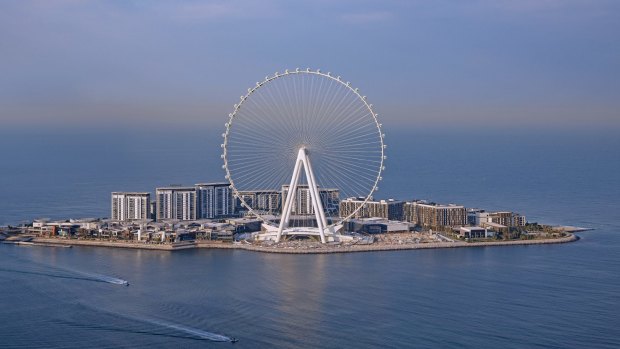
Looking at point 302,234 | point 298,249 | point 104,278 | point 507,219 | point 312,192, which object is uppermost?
point 312,192

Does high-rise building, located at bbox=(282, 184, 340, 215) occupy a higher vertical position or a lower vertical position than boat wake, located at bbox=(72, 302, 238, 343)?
higher

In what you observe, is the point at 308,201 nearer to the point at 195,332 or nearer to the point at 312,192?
the point at 312,192

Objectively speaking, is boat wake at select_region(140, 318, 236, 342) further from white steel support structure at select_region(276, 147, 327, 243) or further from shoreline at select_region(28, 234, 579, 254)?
white steel support structure at select_region(276, 147, 327, 243)

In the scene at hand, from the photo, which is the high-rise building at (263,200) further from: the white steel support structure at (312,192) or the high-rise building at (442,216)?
the white steel support structure at (312,192)

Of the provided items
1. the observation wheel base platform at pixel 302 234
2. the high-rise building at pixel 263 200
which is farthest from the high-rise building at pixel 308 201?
the observation wheel base platform at pixel 302 234

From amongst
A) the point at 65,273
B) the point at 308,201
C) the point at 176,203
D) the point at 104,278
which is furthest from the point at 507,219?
the point at 65,273

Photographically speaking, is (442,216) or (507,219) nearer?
(507,219)

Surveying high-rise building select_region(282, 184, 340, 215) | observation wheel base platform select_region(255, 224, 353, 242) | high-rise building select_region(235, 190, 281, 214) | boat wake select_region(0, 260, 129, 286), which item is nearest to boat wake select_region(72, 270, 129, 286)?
boat wake select_region(0, 260, 129, 286)
